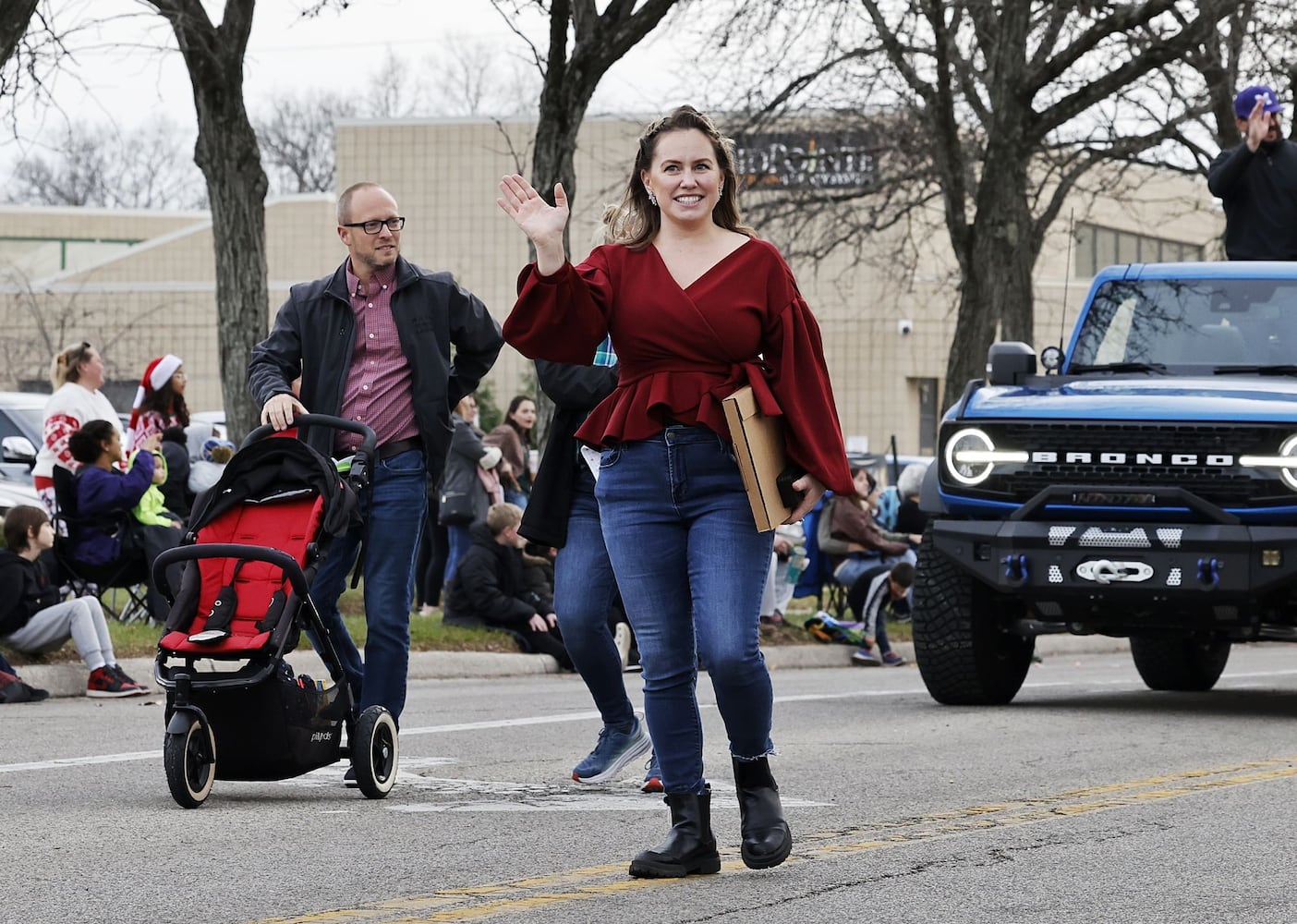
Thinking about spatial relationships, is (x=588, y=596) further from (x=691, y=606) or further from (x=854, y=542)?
(x=854, y=542)

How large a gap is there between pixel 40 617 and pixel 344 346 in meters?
4.53

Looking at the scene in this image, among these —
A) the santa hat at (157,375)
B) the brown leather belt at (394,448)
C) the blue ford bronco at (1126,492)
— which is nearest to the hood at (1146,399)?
the blue ford bronco at (1126,492)

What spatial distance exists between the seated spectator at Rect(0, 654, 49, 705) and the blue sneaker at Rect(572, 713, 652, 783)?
4.28m

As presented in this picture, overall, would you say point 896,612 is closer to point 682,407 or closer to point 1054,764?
point 1054,764

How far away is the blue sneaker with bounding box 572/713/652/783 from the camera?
25.9 feet

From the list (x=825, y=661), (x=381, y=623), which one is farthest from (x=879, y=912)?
(x=825, y=661)

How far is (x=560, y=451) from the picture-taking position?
7426 mm

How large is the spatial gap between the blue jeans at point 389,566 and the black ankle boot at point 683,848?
202 cm

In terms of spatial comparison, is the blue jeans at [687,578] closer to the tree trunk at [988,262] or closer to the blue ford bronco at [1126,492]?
the blue ford bronco at [1126,492]

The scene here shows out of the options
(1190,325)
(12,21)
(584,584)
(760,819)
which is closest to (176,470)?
(12,21)

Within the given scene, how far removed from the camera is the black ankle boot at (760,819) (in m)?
5.75

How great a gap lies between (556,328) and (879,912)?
165cm

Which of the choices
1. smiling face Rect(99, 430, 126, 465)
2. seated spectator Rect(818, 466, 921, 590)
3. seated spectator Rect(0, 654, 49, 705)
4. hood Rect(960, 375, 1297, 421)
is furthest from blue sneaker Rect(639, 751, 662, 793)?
seated spectator Rect(818, 466, 921, 590)

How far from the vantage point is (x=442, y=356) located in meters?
7.72
